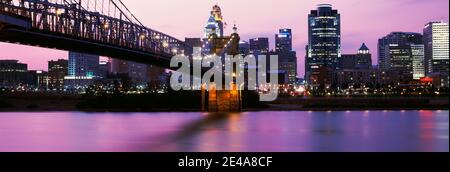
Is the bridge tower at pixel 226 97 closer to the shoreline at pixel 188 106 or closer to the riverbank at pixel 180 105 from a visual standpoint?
the shoreline at pixel 188 106

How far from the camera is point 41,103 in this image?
261 feet

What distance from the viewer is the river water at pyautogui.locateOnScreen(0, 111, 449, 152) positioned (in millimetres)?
31625

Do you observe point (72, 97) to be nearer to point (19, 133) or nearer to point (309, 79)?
point (19, 133)

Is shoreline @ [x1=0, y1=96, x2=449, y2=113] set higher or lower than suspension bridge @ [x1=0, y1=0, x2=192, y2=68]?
lower

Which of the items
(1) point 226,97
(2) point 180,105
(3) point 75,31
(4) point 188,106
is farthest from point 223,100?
(3) point 75,31

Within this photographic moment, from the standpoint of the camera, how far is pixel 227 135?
38844 mm

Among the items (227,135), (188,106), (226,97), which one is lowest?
(227,135)

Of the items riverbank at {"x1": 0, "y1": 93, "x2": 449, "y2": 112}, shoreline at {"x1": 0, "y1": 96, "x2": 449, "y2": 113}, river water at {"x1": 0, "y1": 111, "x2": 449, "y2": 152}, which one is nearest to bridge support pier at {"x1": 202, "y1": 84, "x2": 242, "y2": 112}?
shoreline at {"x1": 0, "y1": 96, "x2": 449, "y2": 113}

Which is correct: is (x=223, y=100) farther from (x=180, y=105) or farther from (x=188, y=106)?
(x=180, y=105)

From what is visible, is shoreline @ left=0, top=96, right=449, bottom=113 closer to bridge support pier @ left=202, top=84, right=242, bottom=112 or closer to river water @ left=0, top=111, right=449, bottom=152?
bridge support pier @ left=202, top=84, right=242, bottom=112

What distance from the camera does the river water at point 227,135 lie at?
1245 inches

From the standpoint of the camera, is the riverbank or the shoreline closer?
the shoreline
